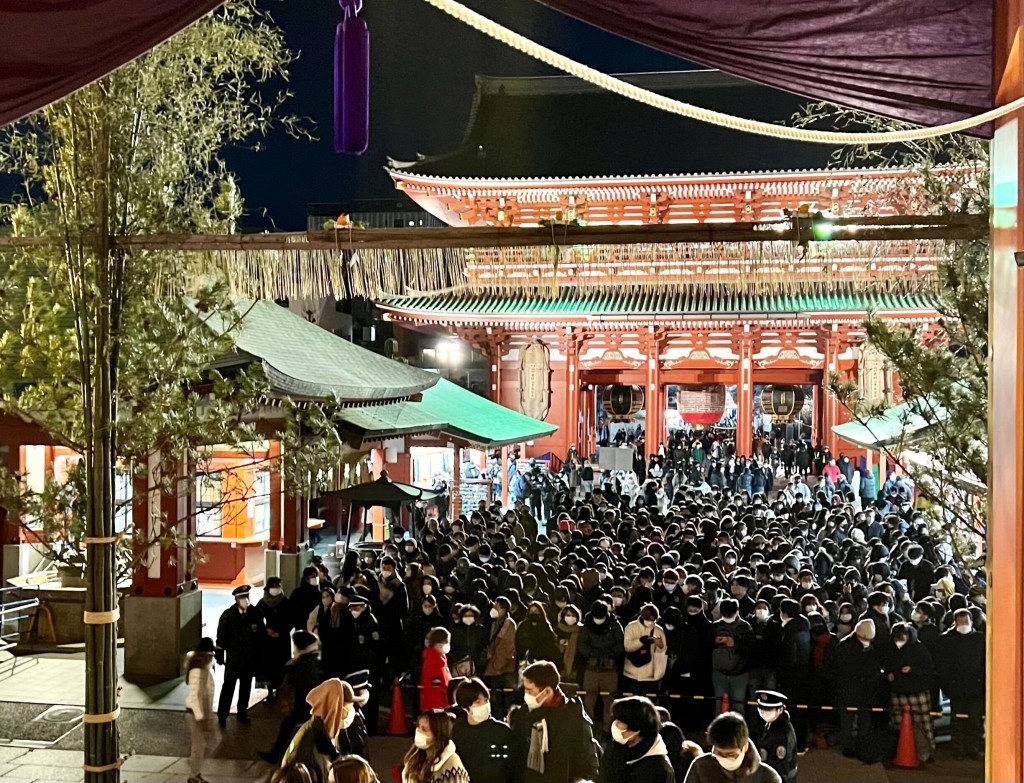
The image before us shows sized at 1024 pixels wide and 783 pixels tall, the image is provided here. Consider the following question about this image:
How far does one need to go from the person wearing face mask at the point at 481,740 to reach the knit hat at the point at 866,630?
10.9ft

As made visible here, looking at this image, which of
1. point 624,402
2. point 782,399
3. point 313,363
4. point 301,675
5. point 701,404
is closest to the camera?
point 301,675

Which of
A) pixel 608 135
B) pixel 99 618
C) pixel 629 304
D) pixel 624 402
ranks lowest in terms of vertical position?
pixel 99 618

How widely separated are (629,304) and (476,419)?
19.5ft

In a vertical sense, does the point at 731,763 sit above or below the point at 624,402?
below

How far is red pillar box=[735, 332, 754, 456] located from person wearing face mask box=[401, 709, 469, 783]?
1779 centimetres

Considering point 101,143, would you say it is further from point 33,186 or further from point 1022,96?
point 1022,96

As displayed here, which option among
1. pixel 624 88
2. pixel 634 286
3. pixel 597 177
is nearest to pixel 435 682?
pixel 624 88

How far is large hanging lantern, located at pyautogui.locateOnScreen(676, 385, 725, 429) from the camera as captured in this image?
3844cm

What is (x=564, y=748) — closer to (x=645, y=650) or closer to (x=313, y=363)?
(x=645, y=650)

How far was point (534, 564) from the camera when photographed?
9.02m

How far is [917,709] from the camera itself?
6.79 meters

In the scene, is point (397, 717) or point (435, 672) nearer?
point (435, 672)

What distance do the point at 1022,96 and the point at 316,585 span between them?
729 centimetres

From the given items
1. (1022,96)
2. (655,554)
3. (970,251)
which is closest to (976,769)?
(655,554)
